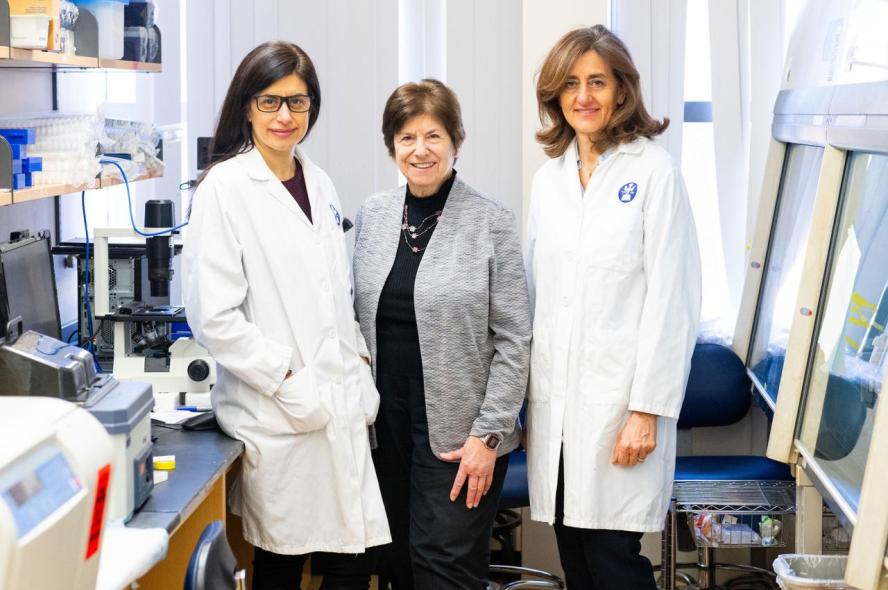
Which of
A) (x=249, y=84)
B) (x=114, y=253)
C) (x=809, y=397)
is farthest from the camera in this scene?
(x=114, y=253)

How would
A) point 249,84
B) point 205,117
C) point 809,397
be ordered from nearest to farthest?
point 249,84
point 809,397
point 205,117

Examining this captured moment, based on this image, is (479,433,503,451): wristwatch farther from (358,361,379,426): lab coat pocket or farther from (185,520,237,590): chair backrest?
(185,520,237,590): chair backrest

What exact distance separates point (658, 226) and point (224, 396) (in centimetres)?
100

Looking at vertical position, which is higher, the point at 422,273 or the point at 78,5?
the point at 78,5

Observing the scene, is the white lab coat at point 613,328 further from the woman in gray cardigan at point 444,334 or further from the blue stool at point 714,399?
the blue stool at point 714,399

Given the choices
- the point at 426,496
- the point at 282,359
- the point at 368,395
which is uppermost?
the point at 282,359

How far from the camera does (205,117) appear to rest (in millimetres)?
3637

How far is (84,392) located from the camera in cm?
199

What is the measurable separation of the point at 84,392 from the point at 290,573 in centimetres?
76

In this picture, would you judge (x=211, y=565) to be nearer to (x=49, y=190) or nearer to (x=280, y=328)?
(x=280, y=328)

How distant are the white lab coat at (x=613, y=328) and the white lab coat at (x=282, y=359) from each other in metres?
0.41

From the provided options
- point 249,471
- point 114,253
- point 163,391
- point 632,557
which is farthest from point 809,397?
point 114,253

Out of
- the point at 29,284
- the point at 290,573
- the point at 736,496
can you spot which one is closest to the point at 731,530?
the point at 736,496

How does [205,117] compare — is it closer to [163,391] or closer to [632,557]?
[163,391]
